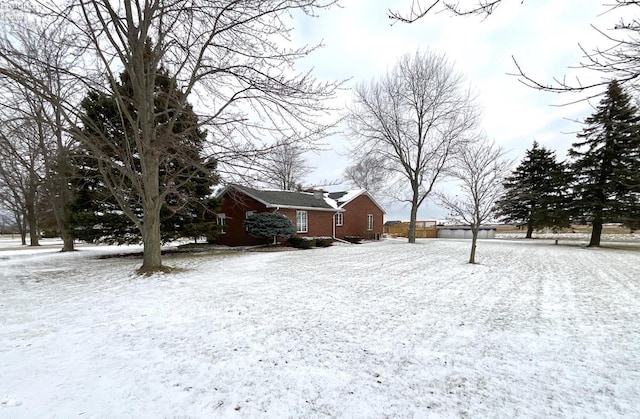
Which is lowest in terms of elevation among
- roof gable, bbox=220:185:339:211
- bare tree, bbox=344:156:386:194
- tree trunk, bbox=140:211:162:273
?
tree trunk, bbox=140:211:162:273

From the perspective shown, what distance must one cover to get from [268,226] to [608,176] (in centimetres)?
2201

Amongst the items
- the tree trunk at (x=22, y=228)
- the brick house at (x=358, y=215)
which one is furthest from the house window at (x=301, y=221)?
the tree trunk at (x=22, y=228)

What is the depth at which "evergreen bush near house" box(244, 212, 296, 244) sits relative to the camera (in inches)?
719

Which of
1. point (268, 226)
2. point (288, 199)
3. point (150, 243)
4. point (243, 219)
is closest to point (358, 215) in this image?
point (288, 199)

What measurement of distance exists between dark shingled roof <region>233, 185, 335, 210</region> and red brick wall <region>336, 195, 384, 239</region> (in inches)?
106

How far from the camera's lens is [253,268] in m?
10.1

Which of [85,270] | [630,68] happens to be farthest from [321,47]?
[85,270]

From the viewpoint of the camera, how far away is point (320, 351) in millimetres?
3701

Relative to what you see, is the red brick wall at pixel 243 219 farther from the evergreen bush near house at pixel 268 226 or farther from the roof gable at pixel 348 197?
the roof gable at pixel 348 197

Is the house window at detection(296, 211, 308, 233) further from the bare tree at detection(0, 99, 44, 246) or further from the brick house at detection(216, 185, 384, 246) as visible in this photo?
the bare tree at detection(0, 99, 44, 246)

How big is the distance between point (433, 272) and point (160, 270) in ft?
27.2

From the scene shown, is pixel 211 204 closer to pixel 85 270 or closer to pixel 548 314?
pixel 85 270

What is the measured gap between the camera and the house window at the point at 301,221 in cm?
2153

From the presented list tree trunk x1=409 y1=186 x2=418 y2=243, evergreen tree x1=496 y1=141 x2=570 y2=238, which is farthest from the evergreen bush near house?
evergreen tree x1=496 y1=141 x2=570 y2=238
